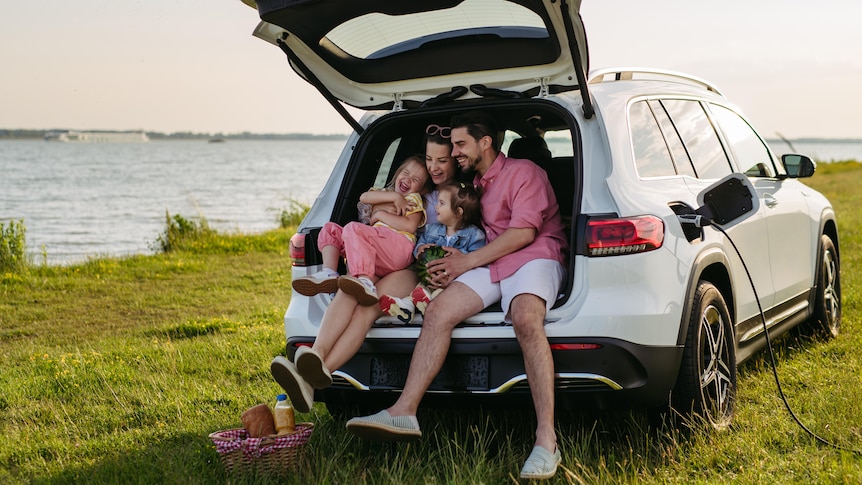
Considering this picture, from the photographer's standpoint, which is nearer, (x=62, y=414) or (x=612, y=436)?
(x=612, y=436)

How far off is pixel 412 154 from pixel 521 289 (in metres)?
1.37

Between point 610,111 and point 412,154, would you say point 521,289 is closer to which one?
point 610,111

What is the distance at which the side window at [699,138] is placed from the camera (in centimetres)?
479

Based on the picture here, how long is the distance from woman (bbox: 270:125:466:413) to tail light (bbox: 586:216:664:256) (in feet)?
3.19

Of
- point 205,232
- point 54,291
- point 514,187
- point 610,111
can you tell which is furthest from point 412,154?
point 205,232

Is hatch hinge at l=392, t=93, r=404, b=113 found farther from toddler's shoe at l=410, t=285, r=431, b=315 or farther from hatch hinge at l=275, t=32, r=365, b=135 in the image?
toddler's shoe at l=410, t=285, r=431, b=315

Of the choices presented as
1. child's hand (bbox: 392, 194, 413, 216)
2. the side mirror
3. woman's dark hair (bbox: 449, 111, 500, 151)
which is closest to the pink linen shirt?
woman's dark hair (bbox: 449, 111, 500, 151)

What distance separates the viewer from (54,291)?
33.9 ft

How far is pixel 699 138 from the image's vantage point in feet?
16.4

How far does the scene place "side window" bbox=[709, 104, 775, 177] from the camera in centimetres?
541

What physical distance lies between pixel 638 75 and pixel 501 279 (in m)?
1.35

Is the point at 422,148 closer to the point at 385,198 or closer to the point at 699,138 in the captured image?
the point at 385,198

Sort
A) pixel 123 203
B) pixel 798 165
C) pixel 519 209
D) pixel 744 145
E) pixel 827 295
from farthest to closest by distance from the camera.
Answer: pixel 123 203, pixel 827 295, pixel 798 165, pixel 744 145, pixel 519 209

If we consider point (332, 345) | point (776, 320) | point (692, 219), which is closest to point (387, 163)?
point (332, 345)
